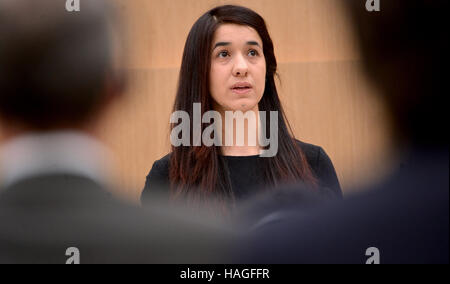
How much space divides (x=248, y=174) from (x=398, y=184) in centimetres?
60

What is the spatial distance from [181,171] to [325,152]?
0.58 m

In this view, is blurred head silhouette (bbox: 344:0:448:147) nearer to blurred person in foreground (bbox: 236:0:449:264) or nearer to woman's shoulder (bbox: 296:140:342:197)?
blurred person in foreground (bbox: 236:0:449:264)

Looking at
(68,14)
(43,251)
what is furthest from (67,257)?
(68,14)

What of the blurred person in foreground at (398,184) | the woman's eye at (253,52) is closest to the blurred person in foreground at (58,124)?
the woman's eye at (253,52)

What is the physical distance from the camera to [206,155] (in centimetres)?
218

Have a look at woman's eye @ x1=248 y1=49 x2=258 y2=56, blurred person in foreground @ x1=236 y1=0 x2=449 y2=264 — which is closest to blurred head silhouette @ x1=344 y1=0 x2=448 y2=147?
blurred person in foreground @ x1=236 y1=0 x2=449 y2=264

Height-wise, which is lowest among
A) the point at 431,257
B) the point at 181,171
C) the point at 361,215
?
the point at 431,257

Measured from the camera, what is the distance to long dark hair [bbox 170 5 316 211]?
2.15m

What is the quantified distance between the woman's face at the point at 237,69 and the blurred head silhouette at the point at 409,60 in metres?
0.43

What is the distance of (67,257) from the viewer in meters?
2.25

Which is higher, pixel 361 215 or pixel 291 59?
pixel 291 59

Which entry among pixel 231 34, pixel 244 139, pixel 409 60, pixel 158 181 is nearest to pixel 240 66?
pixel 231 34

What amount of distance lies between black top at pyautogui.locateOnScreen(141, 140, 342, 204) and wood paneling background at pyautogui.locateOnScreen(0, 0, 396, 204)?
4 centimetres

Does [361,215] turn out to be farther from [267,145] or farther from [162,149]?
[162,149]
